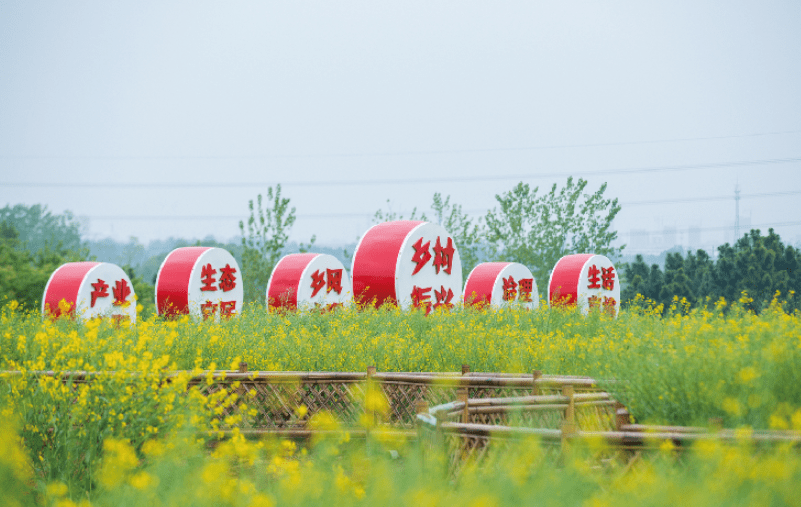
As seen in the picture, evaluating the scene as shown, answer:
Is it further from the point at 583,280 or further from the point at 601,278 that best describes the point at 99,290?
the point at 601,278

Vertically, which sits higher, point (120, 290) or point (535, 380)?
point (120, 290)

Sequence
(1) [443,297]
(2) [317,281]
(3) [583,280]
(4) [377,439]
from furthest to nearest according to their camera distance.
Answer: (3) [583,280]
(2) [317,281]
(1) [443,297]
(4) [377,439]

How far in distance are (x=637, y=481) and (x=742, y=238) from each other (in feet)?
88.1

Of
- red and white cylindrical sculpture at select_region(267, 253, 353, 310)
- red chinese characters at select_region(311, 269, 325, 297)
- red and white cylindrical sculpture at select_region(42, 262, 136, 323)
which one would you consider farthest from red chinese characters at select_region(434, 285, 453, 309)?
red and white cylindrical sculpture at select_region(42, 262, 136, 323)

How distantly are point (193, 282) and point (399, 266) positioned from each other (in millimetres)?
6402

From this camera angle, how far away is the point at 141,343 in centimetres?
498

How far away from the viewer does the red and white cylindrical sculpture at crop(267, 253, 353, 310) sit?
16953mm

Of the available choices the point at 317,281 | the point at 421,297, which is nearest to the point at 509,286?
the point at 317,281

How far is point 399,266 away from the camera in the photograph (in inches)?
506

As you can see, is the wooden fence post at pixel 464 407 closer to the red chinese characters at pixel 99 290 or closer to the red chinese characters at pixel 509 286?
the red chinese characters at pixel 99 290

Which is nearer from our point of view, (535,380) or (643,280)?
(535,380)

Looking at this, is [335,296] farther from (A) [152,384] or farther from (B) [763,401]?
(B) [763,401]

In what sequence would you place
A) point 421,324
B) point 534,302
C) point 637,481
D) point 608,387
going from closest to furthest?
1. point 637,481
2. point 608,387
3. point 421,324
4. point 534,302

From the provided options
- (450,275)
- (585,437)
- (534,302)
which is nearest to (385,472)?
(585,437)
